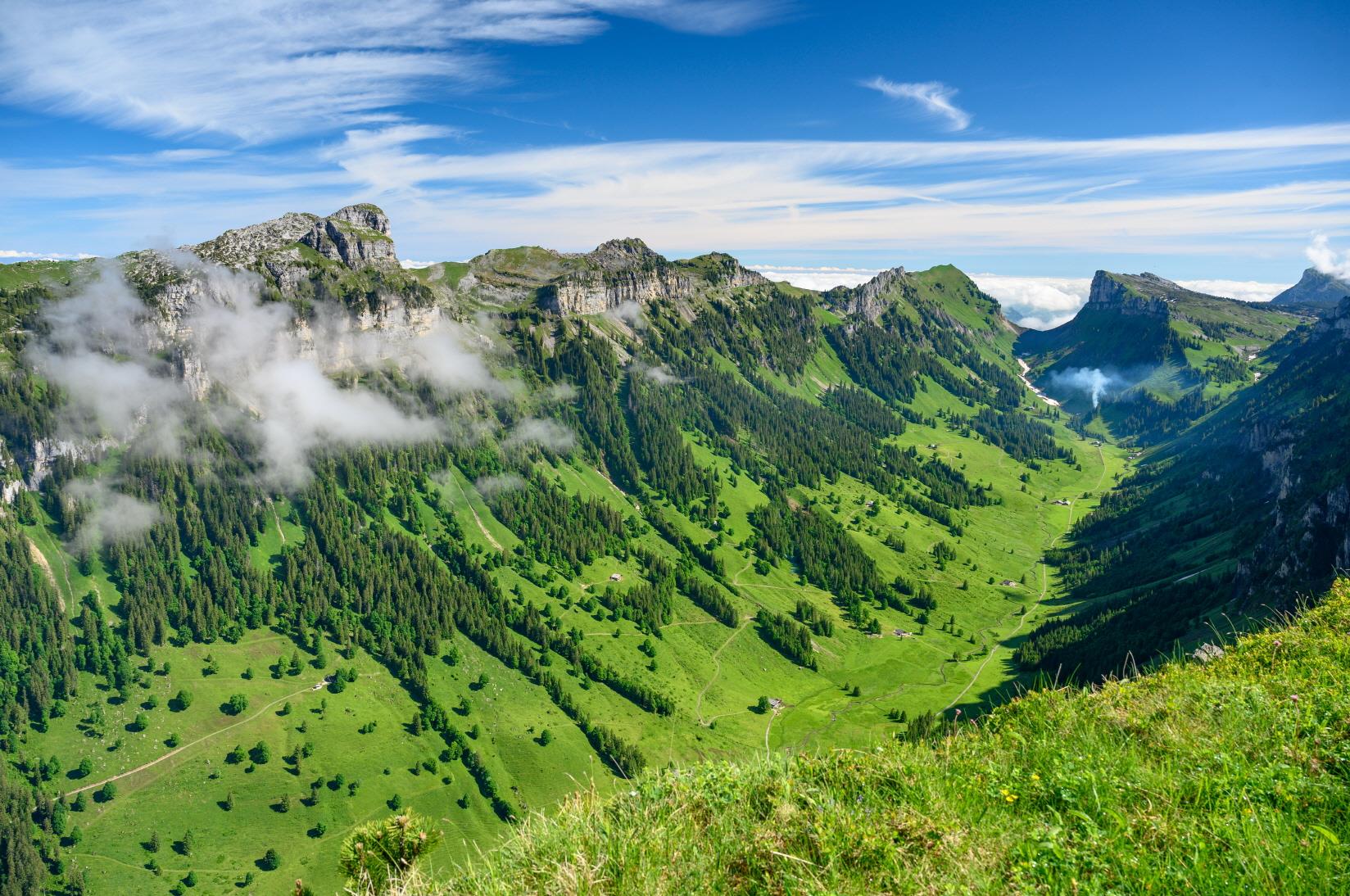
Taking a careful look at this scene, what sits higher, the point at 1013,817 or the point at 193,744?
the point at 1013,817

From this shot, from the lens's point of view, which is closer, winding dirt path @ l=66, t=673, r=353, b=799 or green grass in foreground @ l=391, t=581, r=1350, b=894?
green grass in foreground @ l=391, t=581, r=1350, b=894

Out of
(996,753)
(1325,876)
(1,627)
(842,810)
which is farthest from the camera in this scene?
(1,627)

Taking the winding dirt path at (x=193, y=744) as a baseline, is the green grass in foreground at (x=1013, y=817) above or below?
above

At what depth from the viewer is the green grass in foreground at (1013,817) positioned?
9.70 m

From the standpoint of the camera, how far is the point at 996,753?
14.5 metres

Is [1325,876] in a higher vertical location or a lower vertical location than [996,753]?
higher

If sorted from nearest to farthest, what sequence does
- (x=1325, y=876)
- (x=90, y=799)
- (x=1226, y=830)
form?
(x=1325, y=876), (x=1226, y=830), (x=90, y=799)

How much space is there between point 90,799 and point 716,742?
485 ft

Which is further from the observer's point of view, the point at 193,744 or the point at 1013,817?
the point at 193,744

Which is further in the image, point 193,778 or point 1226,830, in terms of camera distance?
point 193,778

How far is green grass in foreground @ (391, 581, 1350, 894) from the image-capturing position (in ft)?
31.8

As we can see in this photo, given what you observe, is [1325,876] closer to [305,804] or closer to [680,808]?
[680,808]

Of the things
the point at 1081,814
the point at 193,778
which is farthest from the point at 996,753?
the point at 193,778

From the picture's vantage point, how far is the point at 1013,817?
1188 cm
